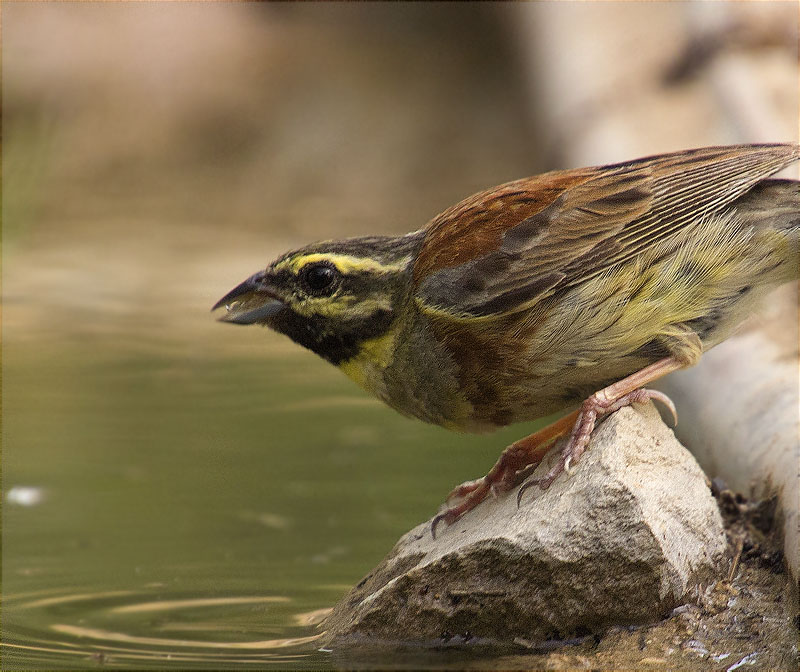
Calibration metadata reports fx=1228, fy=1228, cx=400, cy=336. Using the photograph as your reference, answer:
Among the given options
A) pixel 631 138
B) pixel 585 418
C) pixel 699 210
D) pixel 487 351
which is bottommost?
pixel 585 418

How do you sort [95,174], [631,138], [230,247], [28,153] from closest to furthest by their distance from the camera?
[28,153]
[631,138]
[230,247]
[95,174]

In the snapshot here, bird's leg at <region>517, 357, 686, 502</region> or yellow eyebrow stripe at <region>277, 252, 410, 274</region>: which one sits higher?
yellow eyebrow stripe at <region>277, 252, 410, 274</region>

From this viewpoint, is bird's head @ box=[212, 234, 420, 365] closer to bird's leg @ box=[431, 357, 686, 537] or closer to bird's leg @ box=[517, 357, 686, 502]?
bird's leg @ box=[431, 357, 686, 537]

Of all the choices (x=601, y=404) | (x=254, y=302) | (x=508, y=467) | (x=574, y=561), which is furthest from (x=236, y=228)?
(x=574, y=561)

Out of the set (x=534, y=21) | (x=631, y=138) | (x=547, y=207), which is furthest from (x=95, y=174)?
(x=547, y=207)

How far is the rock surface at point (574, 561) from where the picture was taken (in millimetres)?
4203

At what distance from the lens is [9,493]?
6.77 meters

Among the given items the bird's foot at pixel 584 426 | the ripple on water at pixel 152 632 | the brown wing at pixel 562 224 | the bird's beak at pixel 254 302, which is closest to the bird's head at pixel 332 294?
the bird's beak at pixel 254 302

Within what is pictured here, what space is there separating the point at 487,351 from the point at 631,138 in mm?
4638

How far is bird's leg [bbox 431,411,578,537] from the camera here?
16.5 feet

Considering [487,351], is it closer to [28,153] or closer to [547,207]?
[547,207]

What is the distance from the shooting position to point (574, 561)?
4.21m

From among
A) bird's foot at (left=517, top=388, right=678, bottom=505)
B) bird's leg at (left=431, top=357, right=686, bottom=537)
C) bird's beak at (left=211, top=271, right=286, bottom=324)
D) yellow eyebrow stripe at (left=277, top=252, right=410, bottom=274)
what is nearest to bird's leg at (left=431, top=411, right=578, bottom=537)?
bird's leg at (left=431, top=357, right=686, bottom=537)

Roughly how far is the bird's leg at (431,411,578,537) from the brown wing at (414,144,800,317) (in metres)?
0.62
